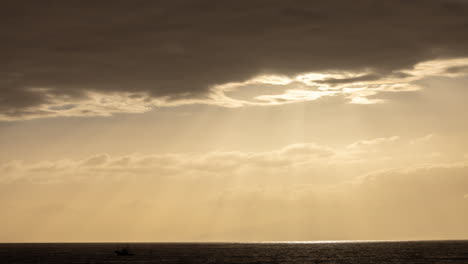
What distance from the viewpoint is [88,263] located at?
168125mm

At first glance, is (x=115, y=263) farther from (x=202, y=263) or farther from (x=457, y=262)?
(x=457, y=262)

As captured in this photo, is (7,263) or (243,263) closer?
(243,263)

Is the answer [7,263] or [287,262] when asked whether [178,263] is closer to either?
[287,262]

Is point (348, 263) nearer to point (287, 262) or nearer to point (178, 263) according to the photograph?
point (287, 262)

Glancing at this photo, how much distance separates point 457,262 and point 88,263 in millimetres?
99395

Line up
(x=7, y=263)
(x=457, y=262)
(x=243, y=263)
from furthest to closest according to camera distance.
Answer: (x=7, y=263) < (x=243, y=263) < (x=457, y=262)

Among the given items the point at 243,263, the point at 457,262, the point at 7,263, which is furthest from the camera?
the point at 7,263

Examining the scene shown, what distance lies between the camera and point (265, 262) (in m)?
161

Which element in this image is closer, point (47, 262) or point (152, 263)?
point (152, 263)

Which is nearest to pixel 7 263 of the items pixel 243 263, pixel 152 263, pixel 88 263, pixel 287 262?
pixel 88 263

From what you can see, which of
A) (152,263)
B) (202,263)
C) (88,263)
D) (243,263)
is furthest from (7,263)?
(243,263)

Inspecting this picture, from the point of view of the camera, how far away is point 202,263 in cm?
15988

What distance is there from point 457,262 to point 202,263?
215 ft

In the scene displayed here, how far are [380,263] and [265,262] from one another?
100 ft
